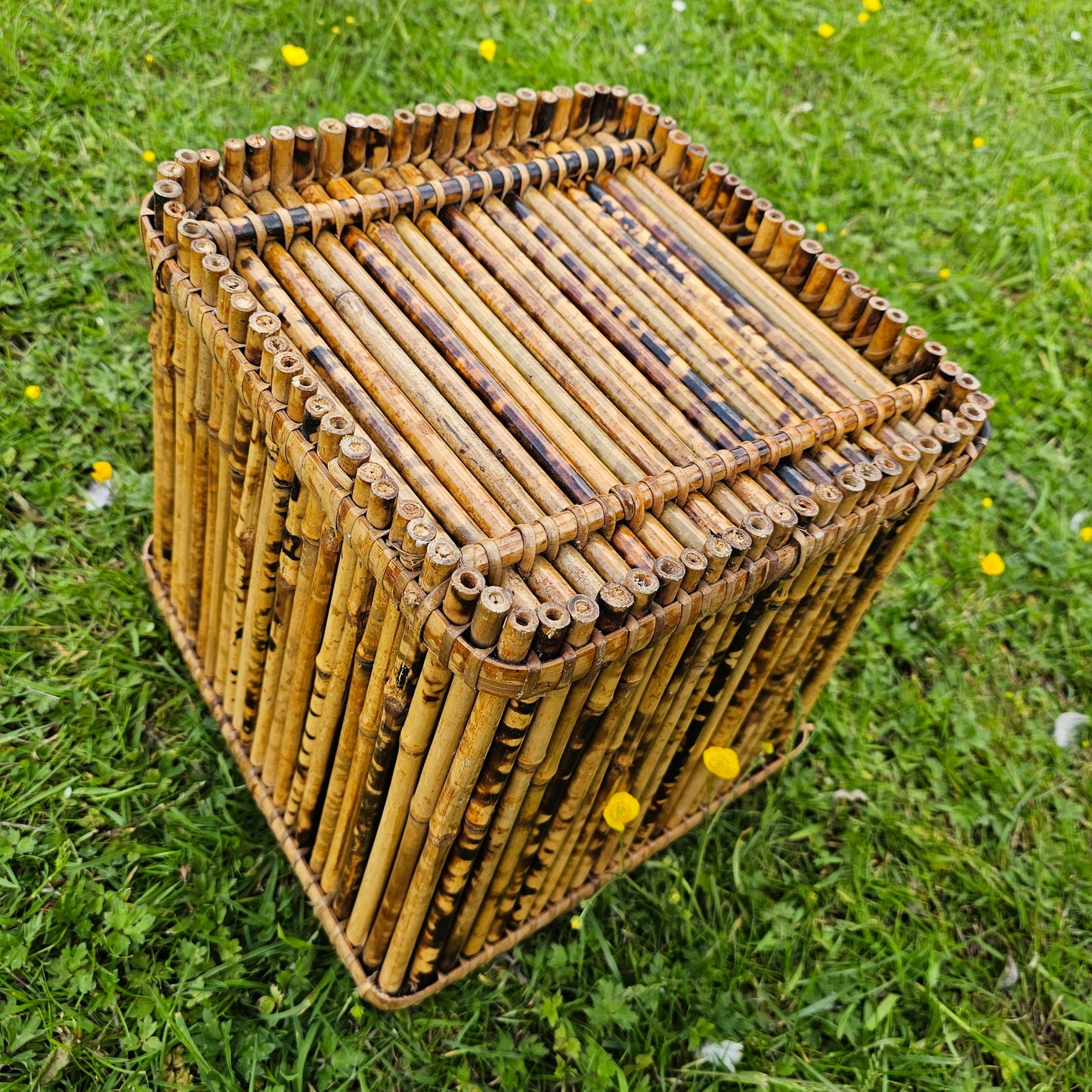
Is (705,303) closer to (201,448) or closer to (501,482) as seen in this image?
(501,482)

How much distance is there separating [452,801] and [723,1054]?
1.17 meters

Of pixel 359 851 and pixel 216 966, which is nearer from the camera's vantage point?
pixel 359 851

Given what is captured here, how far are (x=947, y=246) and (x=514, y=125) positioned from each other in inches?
107

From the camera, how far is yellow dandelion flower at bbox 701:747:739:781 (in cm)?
243

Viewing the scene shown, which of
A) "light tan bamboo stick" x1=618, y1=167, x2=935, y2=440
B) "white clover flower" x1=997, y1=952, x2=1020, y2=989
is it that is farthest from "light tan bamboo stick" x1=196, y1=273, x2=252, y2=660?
"white clover flower" x1=997, y1=952, x2=1020, y2=989

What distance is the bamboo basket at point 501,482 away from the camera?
186 cm

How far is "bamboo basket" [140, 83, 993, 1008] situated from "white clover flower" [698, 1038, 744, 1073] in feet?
1.57

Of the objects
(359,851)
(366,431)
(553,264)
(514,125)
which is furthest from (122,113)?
(359,851)

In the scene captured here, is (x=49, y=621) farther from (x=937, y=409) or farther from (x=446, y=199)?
(x=937, y=409)

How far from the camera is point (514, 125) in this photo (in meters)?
2.75

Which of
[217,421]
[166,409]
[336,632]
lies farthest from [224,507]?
[336,632]

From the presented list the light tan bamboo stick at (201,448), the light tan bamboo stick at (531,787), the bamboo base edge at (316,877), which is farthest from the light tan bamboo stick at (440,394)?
the bamboo base edge at (316,877)

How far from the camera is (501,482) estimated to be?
1.98 metres

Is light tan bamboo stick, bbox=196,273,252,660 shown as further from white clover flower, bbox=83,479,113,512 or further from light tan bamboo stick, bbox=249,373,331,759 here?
white clover flower, bbox=83,479,113,512
